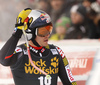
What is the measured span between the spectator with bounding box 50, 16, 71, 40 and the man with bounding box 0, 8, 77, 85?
1.74m

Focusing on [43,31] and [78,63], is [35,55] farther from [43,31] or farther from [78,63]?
[78,63]

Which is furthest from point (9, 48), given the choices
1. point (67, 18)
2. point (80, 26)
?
point (67, 18)

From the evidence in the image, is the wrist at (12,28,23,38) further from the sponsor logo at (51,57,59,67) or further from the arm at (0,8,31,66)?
the sponsor logo at (51,57,59,67)

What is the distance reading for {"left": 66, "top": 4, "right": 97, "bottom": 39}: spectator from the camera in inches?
114

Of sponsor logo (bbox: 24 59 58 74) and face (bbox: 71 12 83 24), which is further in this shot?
face (bbox: 71 12 83 24)

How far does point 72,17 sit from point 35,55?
189 centimetres

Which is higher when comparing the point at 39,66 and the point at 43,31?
the point at 43,31

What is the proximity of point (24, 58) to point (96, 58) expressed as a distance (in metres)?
0.62

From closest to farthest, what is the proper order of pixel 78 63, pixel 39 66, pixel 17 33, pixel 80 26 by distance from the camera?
pixel 17 33 → pixel 39 66 → pixel 78 63 → pixel 80 26

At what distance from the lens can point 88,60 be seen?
5.14ft

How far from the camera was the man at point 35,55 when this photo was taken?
1.13m

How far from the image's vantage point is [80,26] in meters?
2.92

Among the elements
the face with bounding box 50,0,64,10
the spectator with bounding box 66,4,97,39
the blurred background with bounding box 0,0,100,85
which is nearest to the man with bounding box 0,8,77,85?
the blurred background with bounding box 0,0,100,85

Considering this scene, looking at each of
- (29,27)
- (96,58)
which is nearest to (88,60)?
(96,58)
